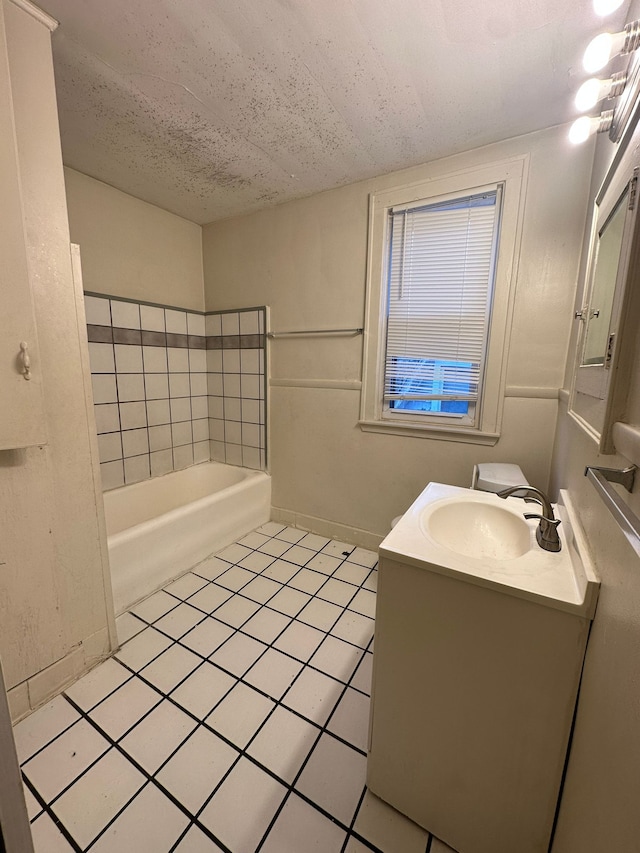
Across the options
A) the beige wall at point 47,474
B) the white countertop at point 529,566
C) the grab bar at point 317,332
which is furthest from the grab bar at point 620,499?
the grab bar at point 317,332

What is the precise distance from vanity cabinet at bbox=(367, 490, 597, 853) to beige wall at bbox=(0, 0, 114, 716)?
1176 millimetres

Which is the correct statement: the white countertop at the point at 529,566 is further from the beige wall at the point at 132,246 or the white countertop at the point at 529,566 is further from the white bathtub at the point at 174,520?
the beige wall at the point at 132,246

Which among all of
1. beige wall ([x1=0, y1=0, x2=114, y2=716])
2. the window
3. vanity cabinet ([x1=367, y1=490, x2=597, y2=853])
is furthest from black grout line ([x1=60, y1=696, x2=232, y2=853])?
the window

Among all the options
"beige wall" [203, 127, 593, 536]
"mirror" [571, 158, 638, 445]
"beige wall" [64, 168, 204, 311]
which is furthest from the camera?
"beige wall" [64, 168, 204, 311]

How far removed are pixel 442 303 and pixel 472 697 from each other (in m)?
1.75

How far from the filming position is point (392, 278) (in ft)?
6.52

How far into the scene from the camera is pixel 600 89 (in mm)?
977

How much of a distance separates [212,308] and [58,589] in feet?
6.99

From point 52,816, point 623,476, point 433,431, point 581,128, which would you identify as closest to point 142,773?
point 52,816

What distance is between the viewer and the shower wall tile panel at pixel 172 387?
216cm

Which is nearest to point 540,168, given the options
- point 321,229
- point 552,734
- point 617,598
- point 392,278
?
point 392,278

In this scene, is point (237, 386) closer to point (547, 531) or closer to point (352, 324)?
point (352, 324)

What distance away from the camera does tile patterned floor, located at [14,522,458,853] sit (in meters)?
0.90

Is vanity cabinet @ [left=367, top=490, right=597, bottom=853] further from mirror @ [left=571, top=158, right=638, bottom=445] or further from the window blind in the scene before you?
the window blind
